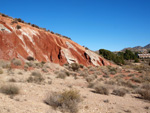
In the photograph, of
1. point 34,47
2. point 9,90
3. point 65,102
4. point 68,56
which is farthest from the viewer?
point 68,56

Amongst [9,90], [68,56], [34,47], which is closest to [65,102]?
[9,90]

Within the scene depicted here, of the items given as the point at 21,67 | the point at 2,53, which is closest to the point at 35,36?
the point at 2,53

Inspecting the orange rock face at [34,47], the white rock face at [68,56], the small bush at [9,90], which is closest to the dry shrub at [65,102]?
the small bush at [9,90]

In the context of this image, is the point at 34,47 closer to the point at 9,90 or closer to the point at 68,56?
the point at 68,56

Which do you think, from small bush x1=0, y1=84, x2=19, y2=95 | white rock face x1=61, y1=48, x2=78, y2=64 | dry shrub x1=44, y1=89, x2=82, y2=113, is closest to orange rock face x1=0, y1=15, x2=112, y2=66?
white rock face x1=61, y1=48, x2=78, y2=64

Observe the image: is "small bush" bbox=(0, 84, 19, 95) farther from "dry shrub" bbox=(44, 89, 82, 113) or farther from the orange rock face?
the orange rock face

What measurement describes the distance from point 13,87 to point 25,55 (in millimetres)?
15721

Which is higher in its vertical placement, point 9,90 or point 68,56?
point 68,56

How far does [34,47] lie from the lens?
24234 millimetres

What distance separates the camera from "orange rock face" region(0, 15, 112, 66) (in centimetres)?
2014

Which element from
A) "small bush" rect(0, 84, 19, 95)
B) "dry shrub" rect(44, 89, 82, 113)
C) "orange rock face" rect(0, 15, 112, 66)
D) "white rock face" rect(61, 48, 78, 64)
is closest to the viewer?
"dry shrub" rect(44, 89, 82, 113)

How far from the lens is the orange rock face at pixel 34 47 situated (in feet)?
66.1

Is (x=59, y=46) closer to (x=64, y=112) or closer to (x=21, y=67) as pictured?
(x=21, y=67)

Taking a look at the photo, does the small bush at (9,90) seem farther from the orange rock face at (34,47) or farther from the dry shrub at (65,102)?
the orange rock face at (34,47)
